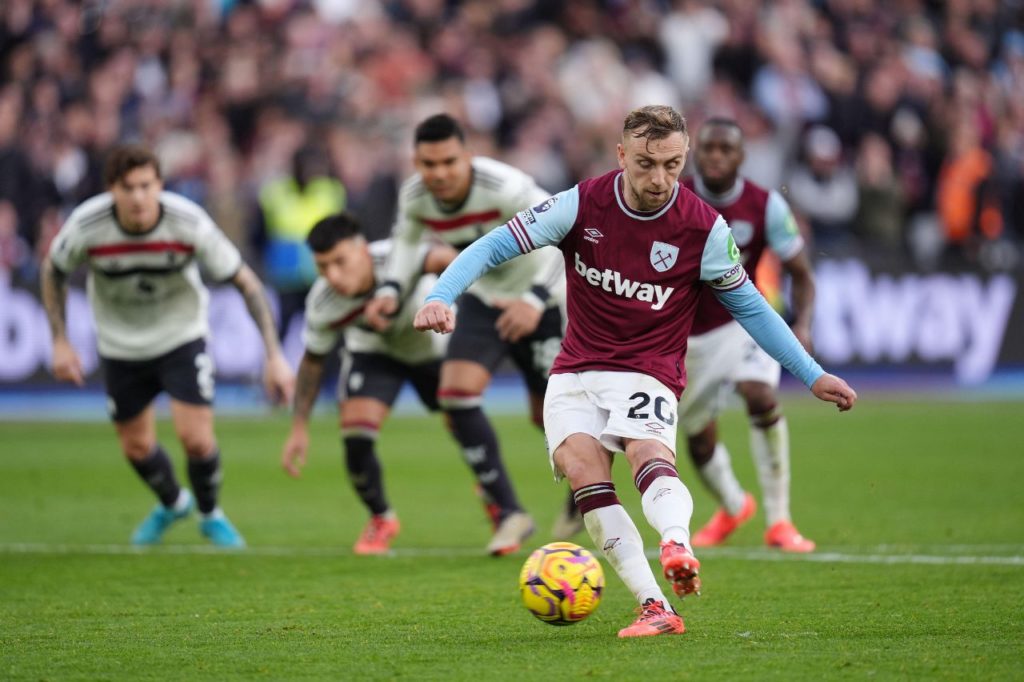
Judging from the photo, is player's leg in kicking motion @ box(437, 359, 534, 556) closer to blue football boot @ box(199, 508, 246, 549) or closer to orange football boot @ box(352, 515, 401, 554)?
orange football boot @ box(352, 515, 401, 554)

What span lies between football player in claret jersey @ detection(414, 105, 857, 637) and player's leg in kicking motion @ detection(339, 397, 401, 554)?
3246mm

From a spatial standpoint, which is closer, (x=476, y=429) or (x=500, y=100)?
(x=476, y=429)

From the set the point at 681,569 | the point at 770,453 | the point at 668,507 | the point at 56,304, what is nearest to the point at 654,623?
the point at 668,507

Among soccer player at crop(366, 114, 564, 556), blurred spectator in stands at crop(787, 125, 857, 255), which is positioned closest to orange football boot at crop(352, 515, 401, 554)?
soccer player at crop(366, 114, 564, 556)

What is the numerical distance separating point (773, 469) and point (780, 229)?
144 centimetres

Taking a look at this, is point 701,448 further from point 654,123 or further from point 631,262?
point 654,123

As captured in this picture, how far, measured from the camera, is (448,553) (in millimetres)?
9617

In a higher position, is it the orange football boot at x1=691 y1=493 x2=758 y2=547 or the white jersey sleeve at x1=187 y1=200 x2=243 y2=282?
the white jersey sleeve at x1=187 y1=200 x2=243 y2=282

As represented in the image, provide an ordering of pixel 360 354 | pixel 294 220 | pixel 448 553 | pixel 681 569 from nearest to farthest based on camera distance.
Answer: pixel 681 569, pixel 448 553, pixel 360 354, pixel 294 220

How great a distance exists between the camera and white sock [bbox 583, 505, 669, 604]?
656 centimetres

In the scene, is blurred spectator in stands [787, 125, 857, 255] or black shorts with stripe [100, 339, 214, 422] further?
blurred spectator in stands [787, 125, 857, 255]

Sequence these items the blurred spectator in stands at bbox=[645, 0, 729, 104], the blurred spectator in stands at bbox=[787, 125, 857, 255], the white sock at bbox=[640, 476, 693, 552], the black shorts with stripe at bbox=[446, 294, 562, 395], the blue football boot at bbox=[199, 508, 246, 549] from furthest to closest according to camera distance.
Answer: the blurred spectator in stands at bbox=[645, 0, 729, 104], the blurred spectator in stands at bbox=[787, 125, 857, 255], the blue football boot at bbox=[199, 508, 246, 549], the black shorts with stripe at bbox=[446, 294, 562, 395], the white sock at bbox=[640, 476, 693, 552]

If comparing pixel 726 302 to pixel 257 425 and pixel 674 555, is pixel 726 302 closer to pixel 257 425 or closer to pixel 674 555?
pixel 674 555

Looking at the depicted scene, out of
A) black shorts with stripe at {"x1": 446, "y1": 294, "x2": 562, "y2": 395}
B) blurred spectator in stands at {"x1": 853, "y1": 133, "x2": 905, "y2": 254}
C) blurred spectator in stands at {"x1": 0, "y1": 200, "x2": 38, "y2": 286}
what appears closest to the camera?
black shorts with stripe at {"x1": 446, "y1": 294, "x2": 562, "y2": 395}
